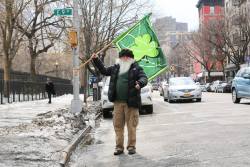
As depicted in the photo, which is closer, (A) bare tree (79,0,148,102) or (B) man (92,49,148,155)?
(B) man (92,49,148,155)

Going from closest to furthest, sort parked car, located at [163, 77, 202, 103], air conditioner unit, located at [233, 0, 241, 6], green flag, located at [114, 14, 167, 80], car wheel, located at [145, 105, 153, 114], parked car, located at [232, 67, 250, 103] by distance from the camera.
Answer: green flag, located at [114, 14, 167, 80]
car wheel, located at [145, 105, 153, 114]
parked car, located at [232, 67, 250, 103]
parked car, located at [163, 77, 202, 103]
air conditioner unit, located at [233, 0, 241, 6]

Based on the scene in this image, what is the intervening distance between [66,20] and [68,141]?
33965 mm

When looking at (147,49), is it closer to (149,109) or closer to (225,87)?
(149,109)

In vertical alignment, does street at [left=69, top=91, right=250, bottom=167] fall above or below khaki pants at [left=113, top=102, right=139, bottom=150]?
below

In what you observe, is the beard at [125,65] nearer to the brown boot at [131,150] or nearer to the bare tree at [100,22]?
the brown boot at [131,150]

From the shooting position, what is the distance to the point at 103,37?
4253 cm

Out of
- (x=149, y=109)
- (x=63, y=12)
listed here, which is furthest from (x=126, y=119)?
(x=149, y=109)

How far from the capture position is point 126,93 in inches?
364

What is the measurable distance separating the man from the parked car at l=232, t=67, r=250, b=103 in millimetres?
14554

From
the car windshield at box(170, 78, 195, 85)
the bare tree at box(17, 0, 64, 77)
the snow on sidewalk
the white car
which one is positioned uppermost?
the bare tree at box(17, 0, 64, 77)

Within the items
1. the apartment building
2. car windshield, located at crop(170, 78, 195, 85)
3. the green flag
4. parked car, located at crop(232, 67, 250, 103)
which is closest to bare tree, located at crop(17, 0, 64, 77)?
car windshield, located at crop(170, 78, 195, 85)

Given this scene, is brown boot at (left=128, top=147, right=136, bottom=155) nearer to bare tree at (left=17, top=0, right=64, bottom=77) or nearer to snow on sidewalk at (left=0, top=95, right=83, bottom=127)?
snow on sidewalk at (left=0, top=95, right=83, bottom=127)

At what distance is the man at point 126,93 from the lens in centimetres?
922

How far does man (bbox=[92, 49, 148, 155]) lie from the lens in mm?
9219
